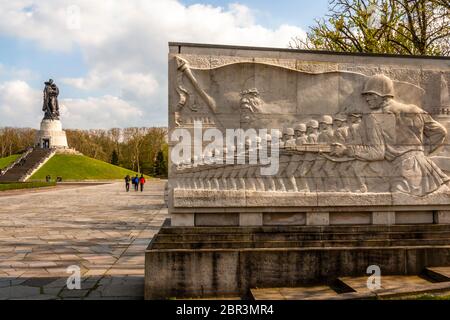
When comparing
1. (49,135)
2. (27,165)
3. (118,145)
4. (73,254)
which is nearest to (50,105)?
(49,135)

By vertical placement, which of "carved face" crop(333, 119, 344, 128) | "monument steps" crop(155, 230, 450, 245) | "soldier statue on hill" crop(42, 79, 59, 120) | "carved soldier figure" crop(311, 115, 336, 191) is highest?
"soldier statue on hill" crop(42, 79, 59, 120)

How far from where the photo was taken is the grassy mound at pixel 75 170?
56219 millimetres

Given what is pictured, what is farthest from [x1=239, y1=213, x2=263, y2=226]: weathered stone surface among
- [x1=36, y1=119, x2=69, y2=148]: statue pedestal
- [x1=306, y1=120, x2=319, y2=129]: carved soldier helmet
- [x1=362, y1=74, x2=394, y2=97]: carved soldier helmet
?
[x1=36, y1=119, x2=69, y2=148]: statue pedestal

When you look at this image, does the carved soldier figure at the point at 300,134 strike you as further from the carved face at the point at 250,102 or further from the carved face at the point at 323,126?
the carved face at the point at 250,102

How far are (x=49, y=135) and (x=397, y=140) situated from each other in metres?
66.7

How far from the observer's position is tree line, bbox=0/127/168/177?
77188mm

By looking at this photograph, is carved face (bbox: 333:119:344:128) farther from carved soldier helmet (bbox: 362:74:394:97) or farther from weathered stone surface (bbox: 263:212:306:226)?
weathered stone surface (bbox: 263:212:306:226)

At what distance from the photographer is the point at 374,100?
668 centimetres

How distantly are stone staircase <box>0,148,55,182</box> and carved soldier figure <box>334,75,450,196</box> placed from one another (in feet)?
174

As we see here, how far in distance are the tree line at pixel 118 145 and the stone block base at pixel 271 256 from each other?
67.7 metres
